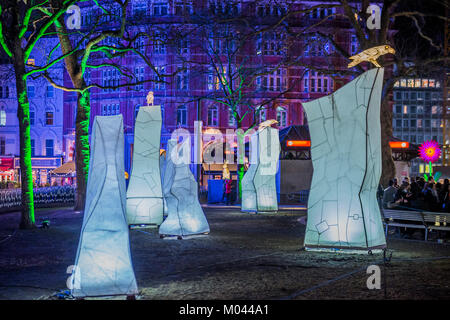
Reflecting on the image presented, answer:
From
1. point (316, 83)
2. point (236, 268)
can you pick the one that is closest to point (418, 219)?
point (236, 268)

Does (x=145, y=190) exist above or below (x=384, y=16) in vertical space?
below

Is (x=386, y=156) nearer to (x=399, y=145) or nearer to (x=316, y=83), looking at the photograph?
(x=399, y=145)

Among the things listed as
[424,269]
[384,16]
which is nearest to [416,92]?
[384,16]

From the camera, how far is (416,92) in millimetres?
88125

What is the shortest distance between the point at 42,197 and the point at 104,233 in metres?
23.6

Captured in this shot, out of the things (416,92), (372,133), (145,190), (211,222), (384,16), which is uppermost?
(416,92)

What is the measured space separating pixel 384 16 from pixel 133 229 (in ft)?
39.0

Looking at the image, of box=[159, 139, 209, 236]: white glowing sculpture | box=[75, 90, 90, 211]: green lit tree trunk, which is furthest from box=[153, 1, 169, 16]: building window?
box=[159, 139, 209, 236]: white glowing sculpture

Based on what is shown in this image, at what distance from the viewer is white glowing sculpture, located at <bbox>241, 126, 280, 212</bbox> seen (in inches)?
969

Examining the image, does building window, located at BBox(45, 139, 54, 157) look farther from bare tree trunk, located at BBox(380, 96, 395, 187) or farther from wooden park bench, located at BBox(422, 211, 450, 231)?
wooden park bench, located at BBox(422, 211, 450, 231)

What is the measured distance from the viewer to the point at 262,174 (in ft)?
83.2
